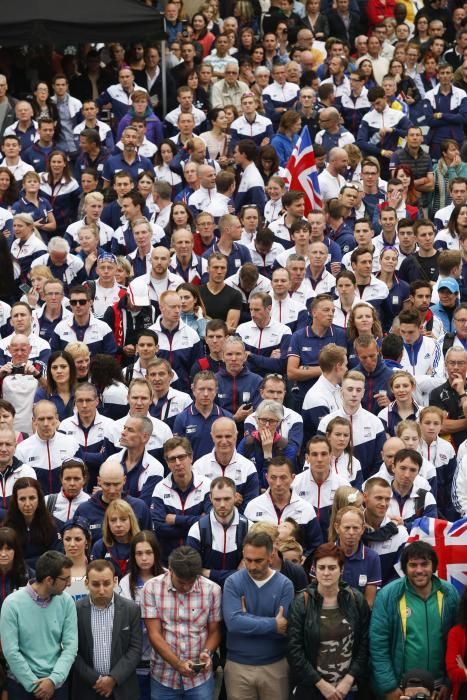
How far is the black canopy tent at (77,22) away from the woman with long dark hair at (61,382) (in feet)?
22.5

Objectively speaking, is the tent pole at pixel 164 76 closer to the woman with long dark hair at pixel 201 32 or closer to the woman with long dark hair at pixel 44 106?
the woman with long dark hair at pixel 201 32

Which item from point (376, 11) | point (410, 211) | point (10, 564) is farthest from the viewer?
point (376, 11)

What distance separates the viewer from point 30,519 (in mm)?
10992

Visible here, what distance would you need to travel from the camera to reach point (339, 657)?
32.5 feet

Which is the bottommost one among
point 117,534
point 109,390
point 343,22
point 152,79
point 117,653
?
point 117,653

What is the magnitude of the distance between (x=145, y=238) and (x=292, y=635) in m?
6.55

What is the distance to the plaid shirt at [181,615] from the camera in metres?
10.1

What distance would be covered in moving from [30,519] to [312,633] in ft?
7.40

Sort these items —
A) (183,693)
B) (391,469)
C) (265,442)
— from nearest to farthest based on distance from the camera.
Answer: (183,693)
(391,469)
(265,442)

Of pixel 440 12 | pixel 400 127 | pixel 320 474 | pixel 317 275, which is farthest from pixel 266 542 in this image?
pixel 440 12

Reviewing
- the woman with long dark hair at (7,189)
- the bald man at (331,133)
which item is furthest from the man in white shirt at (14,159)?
the bald man at (331,133)

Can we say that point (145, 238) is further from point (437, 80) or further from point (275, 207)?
point (437, 80)

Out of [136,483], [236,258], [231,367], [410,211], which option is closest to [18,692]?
[136,483]

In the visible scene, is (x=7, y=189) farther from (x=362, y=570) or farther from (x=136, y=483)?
(x=362, y=570)
